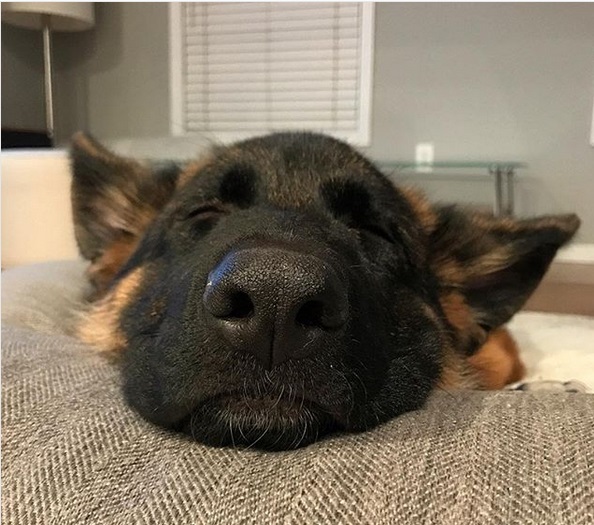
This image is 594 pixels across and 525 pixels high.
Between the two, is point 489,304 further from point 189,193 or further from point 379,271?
point 189,193

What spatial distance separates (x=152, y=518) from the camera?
1.98ft

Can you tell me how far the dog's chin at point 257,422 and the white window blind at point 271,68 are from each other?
423 cm

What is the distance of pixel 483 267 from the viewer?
1.52 metres

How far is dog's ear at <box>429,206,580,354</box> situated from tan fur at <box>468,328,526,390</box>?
0.03 meters

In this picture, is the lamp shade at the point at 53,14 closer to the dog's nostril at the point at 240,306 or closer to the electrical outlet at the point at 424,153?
the electrical outlet at the point at 424,153

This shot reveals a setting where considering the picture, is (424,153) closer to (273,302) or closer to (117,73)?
(117,73)

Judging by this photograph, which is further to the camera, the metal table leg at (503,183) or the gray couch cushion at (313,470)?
the metal table leg at (503,183)

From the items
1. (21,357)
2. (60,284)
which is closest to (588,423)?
(21,357)

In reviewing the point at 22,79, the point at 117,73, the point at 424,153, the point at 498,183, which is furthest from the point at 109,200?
the point at 22,79

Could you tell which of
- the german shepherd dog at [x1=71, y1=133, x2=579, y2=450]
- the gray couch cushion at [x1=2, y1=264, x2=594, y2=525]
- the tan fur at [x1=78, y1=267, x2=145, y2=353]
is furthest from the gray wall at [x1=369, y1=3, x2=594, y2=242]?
the gray couch cushion at [x1=2, y1=264, x2=594, y2=525]

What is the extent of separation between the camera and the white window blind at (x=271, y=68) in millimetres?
4844

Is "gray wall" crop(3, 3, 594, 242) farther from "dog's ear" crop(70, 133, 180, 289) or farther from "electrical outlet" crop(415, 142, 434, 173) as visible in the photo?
"dog's ear" crop(70, 133, 180, 289)

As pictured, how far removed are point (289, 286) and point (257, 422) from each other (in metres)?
0.18

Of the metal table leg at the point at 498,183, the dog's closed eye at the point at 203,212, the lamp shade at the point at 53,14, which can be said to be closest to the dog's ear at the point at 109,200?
the dog's closed eye at the point at 203,212
